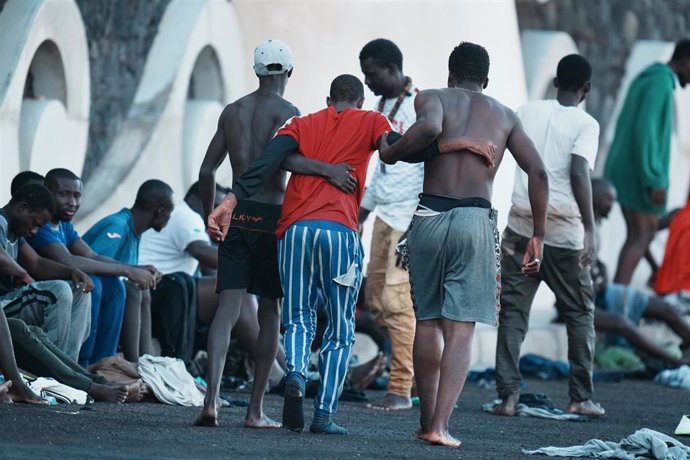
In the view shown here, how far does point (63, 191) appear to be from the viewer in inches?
319

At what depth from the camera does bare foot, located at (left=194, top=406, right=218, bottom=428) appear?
6.61 metres

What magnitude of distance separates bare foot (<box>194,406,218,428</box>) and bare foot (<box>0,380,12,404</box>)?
0.84 meters

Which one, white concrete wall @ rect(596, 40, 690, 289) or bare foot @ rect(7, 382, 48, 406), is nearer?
bare foot @ rect(7, 382, 48, 406)

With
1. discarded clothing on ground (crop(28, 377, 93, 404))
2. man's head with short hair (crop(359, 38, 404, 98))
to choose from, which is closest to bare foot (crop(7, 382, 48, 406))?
discarded clothing on ground (crop(28, 377, 93, 404))

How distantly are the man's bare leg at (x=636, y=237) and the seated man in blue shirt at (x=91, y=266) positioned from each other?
5706 millimetres

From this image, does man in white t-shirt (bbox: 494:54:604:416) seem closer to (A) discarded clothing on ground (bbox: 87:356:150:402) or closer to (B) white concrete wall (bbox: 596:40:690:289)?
(A) discarded clothing on ground (bbox: 87:356:150:402)

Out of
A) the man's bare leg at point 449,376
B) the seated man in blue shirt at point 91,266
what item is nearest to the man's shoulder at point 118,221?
the seated man in blue shirt at point 91,266

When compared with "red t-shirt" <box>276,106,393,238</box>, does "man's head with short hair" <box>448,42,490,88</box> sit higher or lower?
higher

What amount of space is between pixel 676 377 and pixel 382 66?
3922 mm

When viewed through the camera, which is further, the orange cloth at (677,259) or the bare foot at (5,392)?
the orange cloth at (677,259)

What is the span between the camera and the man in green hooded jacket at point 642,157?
1217 centimetres

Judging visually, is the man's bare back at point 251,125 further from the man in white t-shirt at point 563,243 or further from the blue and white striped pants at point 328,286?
the man in white t-shirt at point 563,243

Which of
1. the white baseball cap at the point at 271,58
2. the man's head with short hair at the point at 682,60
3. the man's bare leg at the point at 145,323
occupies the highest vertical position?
the man's head with short hair at the point at 682,60

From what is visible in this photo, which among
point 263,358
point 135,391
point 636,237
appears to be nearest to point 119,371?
point 135,391
